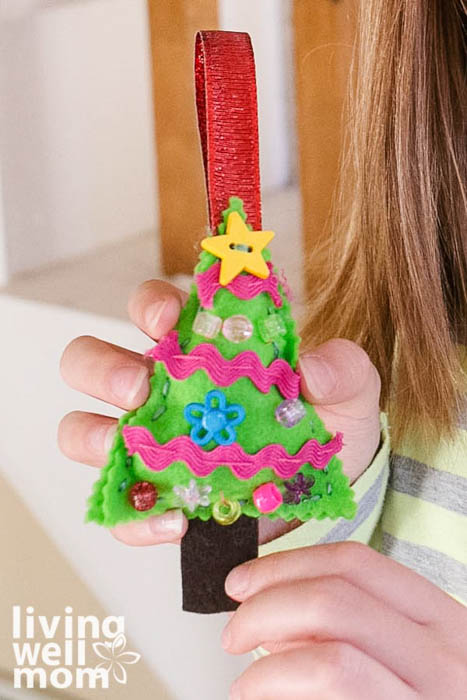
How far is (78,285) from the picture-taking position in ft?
2.72

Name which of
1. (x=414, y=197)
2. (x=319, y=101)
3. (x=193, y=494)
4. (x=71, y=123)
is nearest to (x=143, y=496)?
(x=193, y=494)

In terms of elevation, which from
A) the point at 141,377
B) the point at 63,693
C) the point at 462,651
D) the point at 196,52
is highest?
the point at 196,52

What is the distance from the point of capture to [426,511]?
54 cm

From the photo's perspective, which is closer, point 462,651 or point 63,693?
point 462,651

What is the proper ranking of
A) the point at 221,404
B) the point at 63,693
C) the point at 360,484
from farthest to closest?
the point at 63,693 → the point at 360,484 → the point at 221,404

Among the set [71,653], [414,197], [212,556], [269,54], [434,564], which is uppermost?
[269,54]

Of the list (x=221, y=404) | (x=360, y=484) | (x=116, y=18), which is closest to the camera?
(x=221, y=404)

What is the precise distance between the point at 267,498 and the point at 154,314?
7cm

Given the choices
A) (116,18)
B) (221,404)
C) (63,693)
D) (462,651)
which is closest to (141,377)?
(221,404)

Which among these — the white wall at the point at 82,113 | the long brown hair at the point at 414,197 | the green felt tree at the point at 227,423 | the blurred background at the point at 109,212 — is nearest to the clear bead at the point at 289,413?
the green felt tree at the point at 227,423

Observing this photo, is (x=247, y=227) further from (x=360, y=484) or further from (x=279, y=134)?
(x=279, y=134)

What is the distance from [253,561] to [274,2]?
0.74m

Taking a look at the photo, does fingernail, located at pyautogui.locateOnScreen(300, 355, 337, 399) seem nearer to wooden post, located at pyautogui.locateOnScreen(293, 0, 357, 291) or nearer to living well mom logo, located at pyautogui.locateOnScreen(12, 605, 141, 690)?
wooden post, located at pyautogui.locateOnScreen(293, 0, 357, 291)

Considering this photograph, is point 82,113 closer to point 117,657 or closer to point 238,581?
point 117,657
